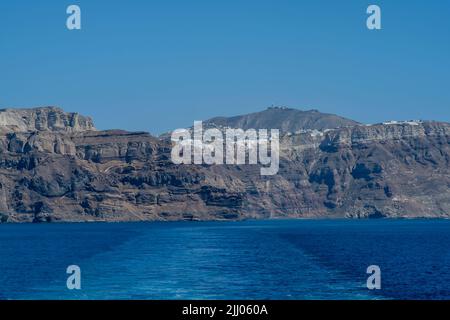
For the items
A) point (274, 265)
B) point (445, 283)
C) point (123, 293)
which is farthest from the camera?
point (274, 265)

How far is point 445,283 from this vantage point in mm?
86188

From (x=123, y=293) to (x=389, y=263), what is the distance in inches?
2143

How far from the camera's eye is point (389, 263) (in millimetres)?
117875

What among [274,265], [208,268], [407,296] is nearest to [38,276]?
[208,268]
